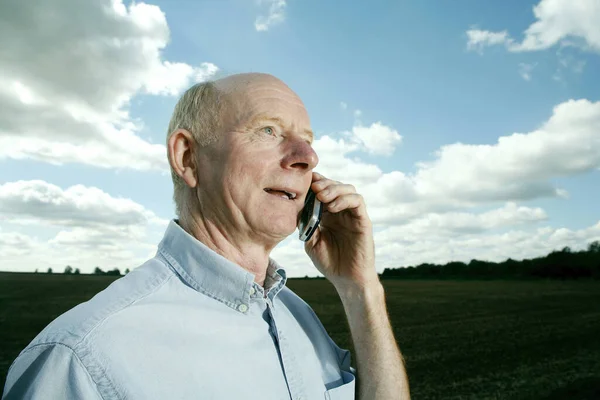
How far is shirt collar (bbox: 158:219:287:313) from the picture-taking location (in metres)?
1.75

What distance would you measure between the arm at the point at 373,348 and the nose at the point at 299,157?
827 mm

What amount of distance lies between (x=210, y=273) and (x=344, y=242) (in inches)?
39.0

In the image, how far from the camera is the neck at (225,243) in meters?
1.99

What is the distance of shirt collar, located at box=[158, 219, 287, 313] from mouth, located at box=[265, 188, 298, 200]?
36 cm

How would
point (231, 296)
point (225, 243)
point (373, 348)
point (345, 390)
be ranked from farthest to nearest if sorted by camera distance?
1. point (373, 348)
2. point (345, 390)
3. point (225, 243)
4. point (231, 296)

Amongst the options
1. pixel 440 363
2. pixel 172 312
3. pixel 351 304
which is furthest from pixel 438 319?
pixel 172 312

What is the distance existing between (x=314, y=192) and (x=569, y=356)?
1036 cm

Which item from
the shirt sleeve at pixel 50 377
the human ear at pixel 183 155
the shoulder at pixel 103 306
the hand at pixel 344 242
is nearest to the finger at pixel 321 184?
the hand at pixel 344 242

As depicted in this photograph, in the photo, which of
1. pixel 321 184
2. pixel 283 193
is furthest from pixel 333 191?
pixel 283 193

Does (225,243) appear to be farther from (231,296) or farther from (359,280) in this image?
(359,280)

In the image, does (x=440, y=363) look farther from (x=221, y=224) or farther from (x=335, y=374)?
(x=221, y=224)

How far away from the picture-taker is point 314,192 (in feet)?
7.52

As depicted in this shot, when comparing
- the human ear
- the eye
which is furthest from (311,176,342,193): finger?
the human ear

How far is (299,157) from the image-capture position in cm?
201
